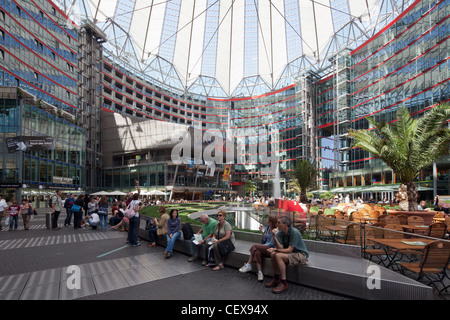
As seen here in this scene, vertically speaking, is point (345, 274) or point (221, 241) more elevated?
point (221, 241)

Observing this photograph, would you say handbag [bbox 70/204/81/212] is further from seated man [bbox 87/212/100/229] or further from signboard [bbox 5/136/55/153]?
signboard [bbox 5/136/55/153]

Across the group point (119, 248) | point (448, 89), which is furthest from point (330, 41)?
→ point (119, 248)

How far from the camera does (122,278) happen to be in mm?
6379

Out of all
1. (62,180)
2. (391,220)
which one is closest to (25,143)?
(62,180)

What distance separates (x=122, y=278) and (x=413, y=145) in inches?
552

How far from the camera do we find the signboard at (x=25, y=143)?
30688 mm

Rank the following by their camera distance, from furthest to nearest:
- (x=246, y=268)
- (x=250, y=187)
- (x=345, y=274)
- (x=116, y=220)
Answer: (x=250, y=187) → (x=116, y=220) → (x=246, y=268) → (x=345, y=274)

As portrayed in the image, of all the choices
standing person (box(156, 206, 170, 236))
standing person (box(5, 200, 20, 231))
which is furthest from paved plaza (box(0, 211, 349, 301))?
standing person (box(5, 200, 20, 231))

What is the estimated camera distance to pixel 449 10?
110 ft

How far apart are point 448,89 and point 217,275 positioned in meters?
39.1

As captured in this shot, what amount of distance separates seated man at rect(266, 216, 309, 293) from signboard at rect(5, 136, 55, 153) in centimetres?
3254

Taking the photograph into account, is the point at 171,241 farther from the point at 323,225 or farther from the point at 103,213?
the point at 103,213

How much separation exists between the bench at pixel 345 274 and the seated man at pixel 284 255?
256mm

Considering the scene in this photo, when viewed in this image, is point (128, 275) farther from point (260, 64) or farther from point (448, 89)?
point (260, 64)
